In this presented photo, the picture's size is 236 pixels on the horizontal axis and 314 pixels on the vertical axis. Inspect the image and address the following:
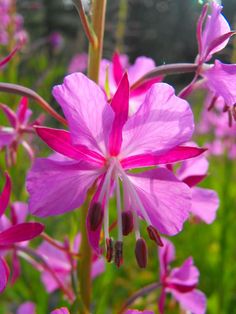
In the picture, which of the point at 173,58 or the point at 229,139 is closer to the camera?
the point at 229,139

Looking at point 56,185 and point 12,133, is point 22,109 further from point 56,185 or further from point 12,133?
point 56,185

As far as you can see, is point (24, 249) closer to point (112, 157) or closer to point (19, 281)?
point (112, 157)

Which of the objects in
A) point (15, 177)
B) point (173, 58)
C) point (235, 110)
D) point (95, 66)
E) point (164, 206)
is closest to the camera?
point (164, 206)

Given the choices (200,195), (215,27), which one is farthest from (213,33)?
(200,195)

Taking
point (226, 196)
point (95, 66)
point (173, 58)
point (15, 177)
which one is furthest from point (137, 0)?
point (173, 58)

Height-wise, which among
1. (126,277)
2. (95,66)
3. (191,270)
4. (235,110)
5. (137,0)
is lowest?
(126,277)

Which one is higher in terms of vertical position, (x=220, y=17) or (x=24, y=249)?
(x=220, y=17)
